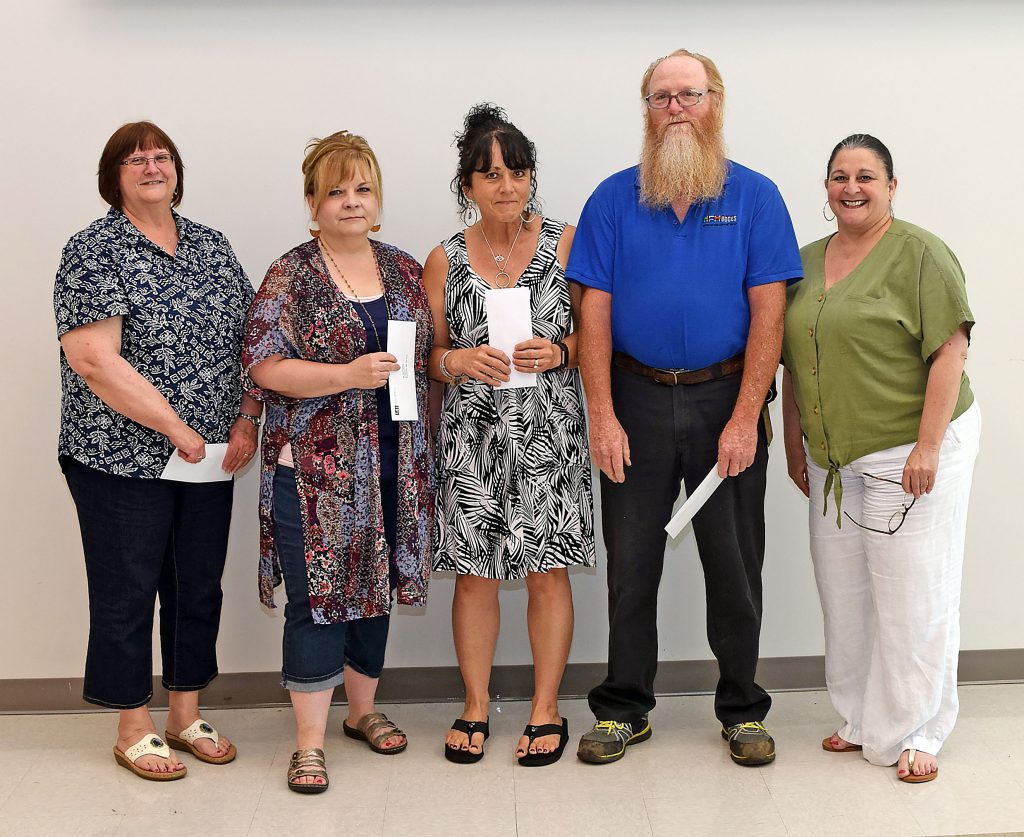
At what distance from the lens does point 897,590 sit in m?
2.76

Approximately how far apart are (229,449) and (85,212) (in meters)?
1.00

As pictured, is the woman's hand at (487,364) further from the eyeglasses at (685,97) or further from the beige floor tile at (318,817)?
the beige floor tile at (318,817)

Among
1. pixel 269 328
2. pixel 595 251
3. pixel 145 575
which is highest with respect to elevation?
pixel 595 251

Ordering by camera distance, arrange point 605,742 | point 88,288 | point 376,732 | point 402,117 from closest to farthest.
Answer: point 88,288 → point 605,742 → point 376,732 → point 402,117

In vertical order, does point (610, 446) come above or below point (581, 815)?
above

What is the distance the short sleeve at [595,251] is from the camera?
274 centimetres

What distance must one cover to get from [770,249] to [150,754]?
214cm

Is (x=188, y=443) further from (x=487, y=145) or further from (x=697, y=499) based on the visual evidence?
(x=697, y=499)

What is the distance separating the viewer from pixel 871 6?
127 inches

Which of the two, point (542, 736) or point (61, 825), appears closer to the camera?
point (61, 825)

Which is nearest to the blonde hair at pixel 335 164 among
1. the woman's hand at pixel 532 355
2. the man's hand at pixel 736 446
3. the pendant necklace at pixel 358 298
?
the pendant necklace at pixel 358 298

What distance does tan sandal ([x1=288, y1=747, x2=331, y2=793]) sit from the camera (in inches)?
109

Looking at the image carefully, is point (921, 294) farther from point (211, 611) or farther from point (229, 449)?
point (211, 611)

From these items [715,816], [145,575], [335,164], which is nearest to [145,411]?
[145,575]
